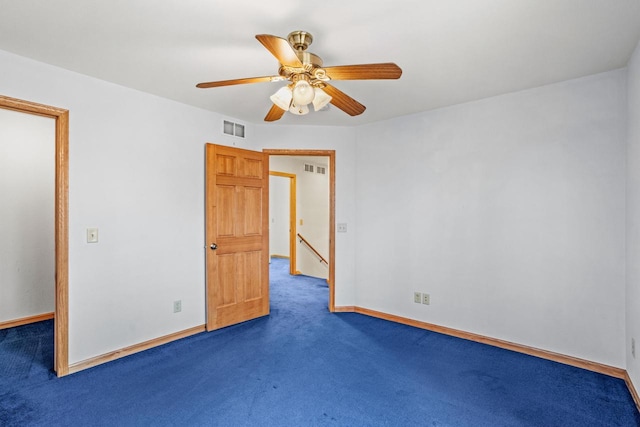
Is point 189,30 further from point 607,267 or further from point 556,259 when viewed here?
point 607,267

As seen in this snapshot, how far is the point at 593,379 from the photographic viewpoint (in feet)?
8.43

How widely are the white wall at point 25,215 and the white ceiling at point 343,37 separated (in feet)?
5.89

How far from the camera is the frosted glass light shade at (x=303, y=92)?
6.38ft

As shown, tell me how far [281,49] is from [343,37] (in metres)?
0.60

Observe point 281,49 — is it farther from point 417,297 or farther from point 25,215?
point 25,215

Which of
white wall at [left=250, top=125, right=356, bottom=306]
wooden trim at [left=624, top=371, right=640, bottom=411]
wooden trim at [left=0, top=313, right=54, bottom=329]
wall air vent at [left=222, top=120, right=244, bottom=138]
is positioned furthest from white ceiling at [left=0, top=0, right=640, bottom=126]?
wooden trim at [left=0, top=313, right=54, bottom=329]

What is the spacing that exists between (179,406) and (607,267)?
344 centimetres

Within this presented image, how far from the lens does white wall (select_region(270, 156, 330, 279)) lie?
6.46 meters

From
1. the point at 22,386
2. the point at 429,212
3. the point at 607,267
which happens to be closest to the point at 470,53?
the point at 429,212

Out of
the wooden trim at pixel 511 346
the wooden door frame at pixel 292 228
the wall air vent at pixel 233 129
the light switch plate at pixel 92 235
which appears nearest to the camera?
the wooden trim at pixel 511 346

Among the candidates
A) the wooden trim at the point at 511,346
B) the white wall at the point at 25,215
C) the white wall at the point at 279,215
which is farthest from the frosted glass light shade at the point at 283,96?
the white wall at the point at 279,215

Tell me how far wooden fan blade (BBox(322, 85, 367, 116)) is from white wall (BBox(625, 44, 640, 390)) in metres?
1.91

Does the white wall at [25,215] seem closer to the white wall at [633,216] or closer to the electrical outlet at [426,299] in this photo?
the electrical outlet at [426,299]

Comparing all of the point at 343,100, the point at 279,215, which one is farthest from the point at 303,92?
the point at 279,215
